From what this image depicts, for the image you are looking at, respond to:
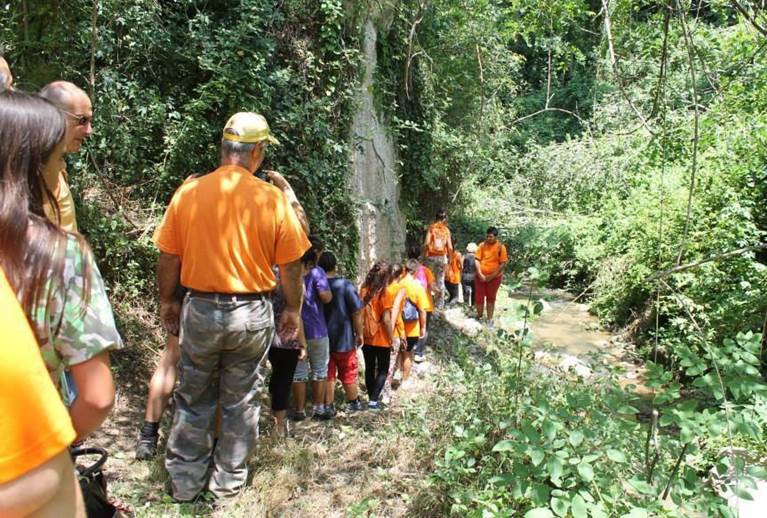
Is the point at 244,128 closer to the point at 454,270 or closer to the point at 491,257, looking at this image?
the point at 491,257

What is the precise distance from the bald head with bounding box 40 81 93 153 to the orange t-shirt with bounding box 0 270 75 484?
204cm

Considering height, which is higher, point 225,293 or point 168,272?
point 168,272

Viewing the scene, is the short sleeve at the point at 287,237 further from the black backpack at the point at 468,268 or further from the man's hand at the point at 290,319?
the black backpack at the point at 468,268

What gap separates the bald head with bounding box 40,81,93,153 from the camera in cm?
282

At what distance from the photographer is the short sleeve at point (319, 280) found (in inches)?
193

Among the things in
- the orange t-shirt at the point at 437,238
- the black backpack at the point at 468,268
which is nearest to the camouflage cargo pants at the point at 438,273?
the orange t-shirt at the point at 437,238

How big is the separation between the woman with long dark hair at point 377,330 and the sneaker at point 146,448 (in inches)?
102

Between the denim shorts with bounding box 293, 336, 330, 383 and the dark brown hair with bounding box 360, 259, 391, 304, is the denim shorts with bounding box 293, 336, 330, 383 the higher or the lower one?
the lower one

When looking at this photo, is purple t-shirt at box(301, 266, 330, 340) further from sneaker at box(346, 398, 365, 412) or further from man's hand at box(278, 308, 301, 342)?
man's hand at box(278, 308, 301, 342)

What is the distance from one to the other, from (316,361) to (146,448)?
1.75 meters

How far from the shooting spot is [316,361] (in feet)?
16.4

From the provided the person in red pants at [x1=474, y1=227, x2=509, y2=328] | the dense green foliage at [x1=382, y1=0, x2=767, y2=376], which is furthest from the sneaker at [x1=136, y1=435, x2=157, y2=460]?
the person in red pants at [x1=474, y1=227, x2=509, y2=328]

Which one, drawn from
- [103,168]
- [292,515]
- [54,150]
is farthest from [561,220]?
[54,150]

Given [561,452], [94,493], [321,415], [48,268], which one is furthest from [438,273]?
[48,268]
